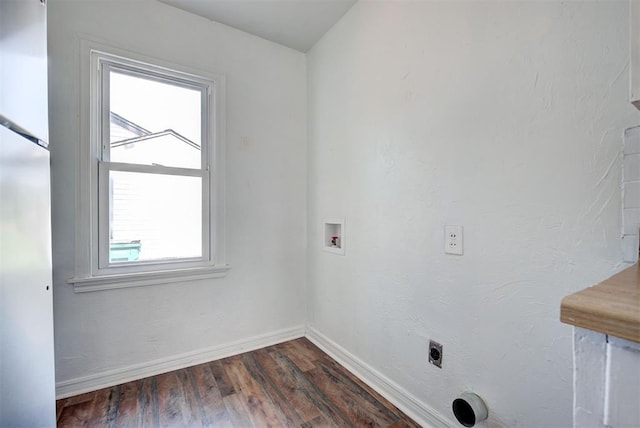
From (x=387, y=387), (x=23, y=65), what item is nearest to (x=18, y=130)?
(x=23, y=65)

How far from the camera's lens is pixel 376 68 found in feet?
5.46

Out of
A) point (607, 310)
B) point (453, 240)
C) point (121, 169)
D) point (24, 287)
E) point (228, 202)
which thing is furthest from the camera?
point (228, 202)

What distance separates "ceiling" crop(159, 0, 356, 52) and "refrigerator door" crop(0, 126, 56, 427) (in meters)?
1.59

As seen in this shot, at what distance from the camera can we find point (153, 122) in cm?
188

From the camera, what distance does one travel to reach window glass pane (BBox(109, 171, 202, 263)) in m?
1.76

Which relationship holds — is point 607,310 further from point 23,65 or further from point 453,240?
point 23,65

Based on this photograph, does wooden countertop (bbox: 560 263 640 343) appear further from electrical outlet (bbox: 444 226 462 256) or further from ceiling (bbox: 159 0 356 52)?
ceiling (bbox: 159 0 356 52)

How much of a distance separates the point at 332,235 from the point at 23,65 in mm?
1810

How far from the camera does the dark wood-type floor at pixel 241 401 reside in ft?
4.57

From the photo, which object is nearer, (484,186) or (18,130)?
(18,130)

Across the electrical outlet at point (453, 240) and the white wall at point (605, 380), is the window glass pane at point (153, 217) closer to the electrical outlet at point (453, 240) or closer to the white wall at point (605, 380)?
the electrical outlet at point (453, 240)

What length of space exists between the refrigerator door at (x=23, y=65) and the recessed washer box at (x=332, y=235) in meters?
1.59

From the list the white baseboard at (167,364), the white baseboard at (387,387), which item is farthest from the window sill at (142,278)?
the white baseboard at (387,387)

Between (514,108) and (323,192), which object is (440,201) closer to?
(514,108)
